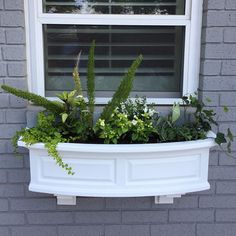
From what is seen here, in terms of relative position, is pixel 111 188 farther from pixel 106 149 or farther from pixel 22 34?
pixel 22 34

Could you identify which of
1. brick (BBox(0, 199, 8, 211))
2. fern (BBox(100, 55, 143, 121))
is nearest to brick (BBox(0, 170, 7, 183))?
brick (BBox(0, 199, 8, 211))

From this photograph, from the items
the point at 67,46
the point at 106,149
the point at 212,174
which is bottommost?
the point at 212,174

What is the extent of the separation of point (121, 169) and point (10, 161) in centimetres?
77

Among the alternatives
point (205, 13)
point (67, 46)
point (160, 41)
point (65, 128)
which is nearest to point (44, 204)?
point (65, 128)

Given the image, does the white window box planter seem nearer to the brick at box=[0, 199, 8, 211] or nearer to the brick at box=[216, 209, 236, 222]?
the brick at box=[0, 199, 8, 211]

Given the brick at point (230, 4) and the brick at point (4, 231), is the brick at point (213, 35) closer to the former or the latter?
the brick at point (230, 4)

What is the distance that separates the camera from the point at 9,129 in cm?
232

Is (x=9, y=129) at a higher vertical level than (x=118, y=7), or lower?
lower

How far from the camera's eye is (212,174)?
243cm

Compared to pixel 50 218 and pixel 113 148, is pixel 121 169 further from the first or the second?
pixel 50 218

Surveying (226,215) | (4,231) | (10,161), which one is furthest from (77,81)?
(226,215)

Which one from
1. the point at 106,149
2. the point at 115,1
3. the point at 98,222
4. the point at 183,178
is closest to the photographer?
the point at 106,149

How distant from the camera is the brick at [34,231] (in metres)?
2.49

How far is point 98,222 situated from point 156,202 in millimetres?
409
